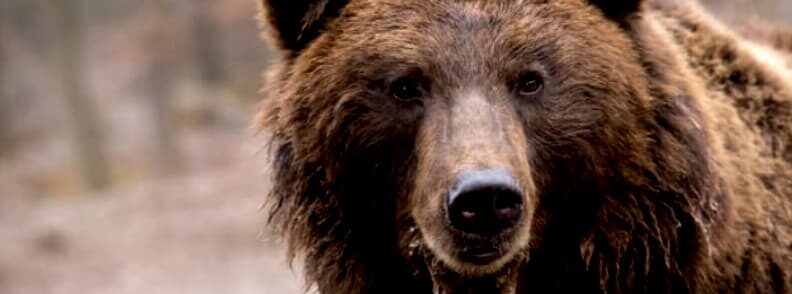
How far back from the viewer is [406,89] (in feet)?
15.0

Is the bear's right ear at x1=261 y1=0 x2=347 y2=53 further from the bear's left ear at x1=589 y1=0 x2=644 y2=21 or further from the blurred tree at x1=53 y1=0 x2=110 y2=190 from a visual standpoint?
the blurred tree at x1=53 y1=0 x2=110 y2=190

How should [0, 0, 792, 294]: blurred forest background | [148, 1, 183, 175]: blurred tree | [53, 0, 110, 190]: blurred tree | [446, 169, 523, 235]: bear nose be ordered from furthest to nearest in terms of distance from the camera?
[148, 1, 183, 175]: blurred tree → [53, 0, 110, 190]: blurred tree → [0, 0, 792, 294]: blurred forest background → [446, 169, 523, 235]: bear nose

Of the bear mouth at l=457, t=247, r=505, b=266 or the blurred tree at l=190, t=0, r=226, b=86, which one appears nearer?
the bear mouth at l=457, t=247, r=505, b=266

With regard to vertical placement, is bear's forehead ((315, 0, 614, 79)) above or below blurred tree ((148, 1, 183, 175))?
above

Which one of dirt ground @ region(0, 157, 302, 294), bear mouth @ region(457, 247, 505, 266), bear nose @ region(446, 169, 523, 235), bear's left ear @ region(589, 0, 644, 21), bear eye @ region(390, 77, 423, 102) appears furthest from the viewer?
dirt ground @ region(0, 157, 302, 294)

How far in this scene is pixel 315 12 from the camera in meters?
4.88

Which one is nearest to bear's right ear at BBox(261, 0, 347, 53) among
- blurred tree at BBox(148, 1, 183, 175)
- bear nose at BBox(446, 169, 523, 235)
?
bear nose at BBox(446, 169, 523, 235)

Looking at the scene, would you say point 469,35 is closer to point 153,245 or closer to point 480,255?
point 480,255

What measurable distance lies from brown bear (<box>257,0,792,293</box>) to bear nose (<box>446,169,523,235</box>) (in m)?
0.03

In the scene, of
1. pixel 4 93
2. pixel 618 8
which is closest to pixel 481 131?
pixel 618 8

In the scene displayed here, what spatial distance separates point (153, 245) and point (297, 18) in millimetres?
14027

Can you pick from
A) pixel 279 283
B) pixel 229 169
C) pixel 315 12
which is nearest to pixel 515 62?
pixel 315 12

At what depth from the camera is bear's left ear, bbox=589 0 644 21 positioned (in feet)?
15.6

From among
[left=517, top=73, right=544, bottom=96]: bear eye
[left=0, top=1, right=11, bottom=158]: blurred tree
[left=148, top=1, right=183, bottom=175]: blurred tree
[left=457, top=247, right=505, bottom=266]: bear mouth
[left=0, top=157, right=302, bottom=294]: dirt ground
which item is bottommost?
[left=0, top=1, right=11, bottom=158]: blurred tree
